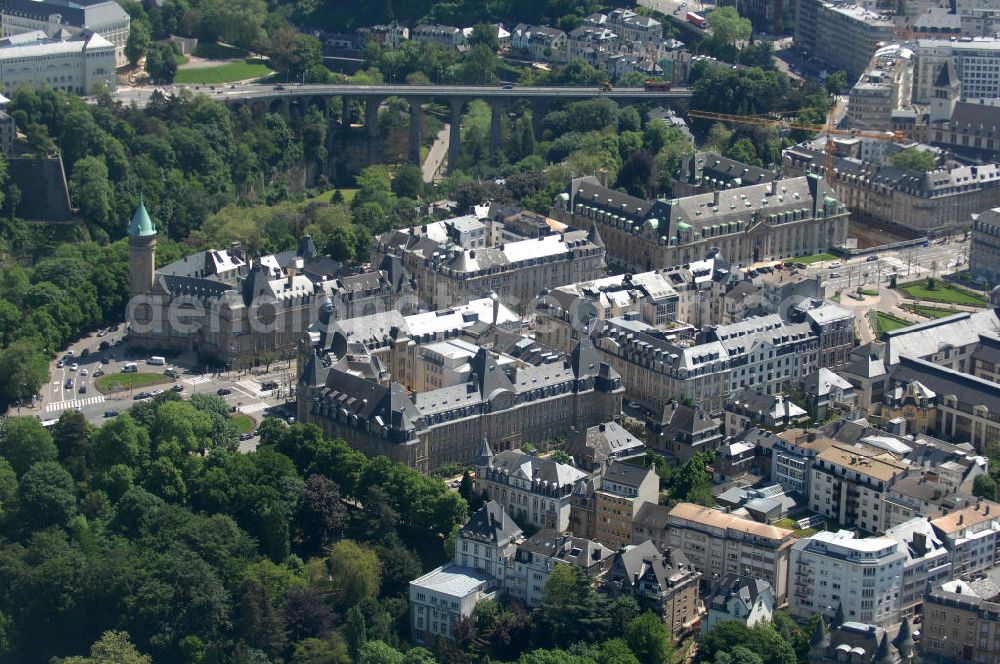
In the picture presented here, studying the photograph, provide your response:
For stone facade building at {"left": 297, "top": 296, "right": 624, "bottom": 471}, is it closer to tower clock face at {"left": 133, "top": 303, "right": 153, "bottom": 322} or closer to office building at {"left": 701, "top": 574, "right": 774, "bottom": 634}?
tower clock face at {"left": 133, "top": 303, "right": 153, "bottom": 322}

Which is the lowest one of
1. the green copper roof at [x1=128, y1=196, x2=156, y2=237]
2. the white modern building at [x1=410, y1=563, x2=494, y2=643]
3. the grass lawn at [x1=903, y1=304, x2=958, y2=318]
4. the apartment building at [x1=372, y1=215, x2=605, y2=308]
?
the white modern building at [x1=410, y1=563, x2=494, y2=643]

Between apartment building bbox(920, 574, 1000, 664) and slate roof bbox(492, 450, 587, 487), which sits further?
slate roof bbox(492, 450, 587, 487)

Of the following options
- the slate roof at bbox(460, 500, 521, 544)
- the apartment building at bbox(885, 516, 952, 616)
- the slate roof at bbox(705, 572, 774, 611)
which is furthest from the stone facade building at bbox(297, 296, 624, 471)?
the apartment building at bbox(885, 516, 952, 616)

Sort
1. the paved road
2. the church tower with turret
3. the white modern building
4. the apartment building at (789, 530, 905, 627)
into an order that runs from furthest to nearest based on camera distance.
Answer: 1. the church tower with turret
2. the paved road
3. the white modern building
4. the apartment building at (789, 530, 905, 627)

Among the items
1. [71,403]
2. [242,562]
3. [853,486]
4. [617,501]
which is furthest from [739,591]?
[71,403]

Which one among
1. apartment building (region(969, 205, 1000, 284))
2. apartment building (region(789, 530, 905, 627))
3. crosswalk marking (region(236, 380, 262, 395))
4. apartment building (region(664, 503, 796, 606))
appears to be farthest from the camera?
apartment building (region(969, 205, 1000, 284))

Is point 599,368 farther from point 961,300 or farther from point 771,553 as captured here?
point 961,300

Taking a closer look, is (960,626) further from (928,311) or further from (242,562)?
(928,311)

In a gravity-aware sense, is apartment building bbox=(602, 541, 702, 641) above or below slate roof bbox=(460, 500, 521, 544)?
below
